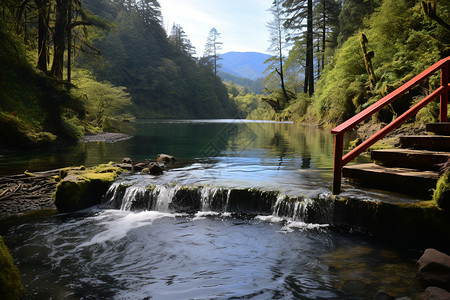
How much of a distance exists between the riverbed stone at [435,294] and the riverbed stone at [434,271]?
0.15 m

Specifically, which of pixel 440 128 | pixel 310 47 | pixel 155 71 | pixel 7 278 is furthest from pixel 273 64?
pixel 155 71

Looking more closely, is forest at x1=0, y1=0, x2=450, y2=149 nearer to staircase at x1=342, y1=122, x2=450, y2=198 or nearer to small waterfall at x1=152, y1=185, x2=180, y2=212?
staircase at x1=342, y1=122, x2=450, y2=198

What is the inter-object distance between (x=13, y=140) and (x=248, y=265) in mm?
12760

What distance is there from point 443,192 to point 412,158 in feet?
4.47

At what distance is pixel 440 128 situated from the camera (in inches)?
245

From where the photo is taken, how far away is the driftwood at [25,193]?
662cm

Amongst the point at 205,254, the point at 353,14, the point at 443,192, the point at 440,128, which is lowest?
the point at 205,254

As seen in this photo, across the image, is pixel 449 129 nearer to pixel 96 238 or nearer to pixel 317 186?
pixel 317 186

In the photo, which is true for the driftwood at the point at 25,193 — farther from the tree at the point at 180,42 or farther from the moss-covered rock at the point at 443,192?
the tree at the point at 180,42

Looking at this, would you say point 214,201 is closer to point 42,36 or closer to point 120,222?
point 120,222

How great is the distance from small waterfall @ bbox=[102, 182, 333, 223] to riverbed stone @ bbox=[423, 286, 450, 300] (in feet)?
7.88

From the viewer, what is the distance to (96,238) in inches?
212

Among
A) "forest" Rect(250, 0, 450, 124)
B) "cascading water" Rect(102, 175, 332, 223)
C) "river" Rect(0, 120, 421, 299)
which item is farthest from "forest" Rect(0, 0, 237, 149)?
"forest" Rect(250, 0, 450, 124)

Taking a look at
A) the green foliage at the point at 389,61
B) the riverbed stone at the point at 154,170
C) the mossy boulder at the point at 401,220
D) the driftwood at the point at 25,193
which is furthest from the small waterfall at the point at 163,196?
the green foliage at the point at 389,61
